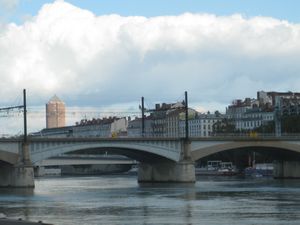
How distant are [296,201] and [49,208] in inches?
769

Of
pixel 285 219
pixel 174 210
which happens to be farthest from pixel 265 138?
pixel 285 219

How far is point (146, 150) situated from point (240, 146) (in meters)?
13.6

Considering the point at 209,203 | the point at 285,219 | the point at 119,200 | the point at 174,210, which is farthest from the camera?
the point at 119,200

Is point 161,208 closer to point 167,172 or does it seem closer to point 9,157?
point 9,157

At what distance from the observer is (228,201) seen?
220 ft

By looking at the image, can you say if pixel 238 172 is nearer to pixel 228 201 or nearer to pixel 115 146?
pixel 115 146

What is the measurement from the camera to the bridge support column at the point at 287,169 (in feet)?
393

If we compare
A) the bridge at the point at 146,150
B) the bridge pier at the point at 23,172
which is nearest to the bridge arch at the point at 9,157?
the bridge at the point at 146,150

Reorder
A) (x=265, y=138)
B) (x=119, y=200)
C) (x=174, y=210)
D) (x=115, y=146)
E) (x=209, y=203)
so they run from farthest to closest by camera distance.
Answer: (x=265, y=138) < (x=115, y=146) < (x=119, y=200) < (x=209, y=203) < (x=174, y=210)

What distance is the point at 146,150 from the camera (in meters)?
101

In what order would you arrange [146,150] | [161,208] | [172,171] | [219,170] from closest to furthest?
[161,208] < [146,150] < [172,171] < [219,170]

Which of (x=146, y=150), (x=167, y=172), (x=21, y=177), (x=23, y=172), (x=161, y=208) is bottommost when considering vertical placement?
(x=161, y=208)

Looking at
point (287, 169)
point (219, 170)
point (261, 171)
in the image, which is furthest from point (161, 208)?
point (219, 170)

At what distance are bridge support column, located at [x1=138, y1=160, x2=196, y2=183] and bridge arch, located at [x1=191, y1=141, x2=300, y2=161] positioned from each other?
68.2 inches
